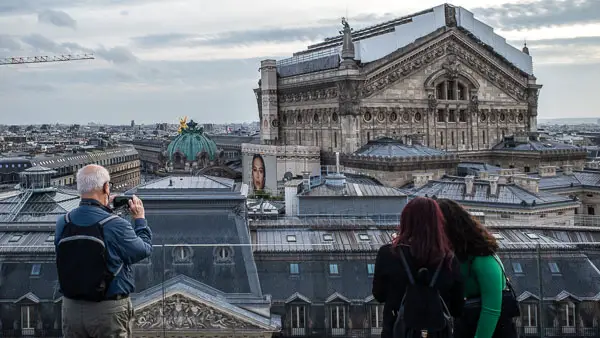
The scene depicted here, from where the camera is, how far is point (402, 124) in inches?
2473

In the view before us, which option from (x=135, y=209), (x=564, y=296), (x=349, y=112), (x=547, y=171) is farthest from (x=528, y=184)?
(x=135, y=209)

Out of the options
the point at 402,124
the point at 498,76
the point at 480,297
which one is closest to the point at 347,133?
the point at 402,124

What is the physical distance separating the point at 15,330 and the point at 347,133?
45.5 m

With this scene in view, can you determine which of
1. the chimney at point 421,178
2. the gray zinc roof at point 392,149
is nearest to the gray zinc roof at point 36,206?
the gray zinc roof at point 392,149

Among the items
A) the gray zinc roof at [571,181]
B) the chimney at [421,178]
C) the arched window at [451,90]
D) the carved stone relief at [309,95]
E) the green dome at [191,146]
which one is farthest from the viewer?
the green dome at [191,146]

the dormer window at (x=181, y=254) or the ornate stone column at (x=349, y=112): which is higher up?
the ornate stone column at (x=349, y=112)

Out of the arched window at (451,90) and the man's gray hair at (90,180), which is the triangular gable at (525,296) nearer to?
the man's gray hair at (90,180)

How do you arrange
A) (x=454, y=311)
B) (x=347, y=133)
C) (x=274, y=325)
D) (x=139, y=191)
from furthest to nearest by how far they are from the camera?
(x=347, y=133), (x=139, y=191), (x=274, y=325), (x=454, y=311)

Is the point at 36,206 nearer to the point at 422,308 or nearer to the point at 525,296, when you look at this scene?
the point at 525,296

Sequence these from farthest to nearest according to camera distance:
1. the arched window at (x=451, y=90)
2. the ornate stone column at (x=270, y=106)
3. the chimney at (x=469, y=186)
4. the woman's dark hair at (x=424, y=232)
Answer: the ornate stone column at (x=270, y=106), the arched window at (x=451, y=90), the chimney at (x=469, y=186), the woman's dark hair at (x=424, y=232)

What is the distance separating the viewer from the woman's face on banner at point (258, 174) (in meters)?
67.0

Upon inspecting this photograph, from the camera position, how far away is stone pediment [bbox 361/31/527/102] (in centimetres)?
6119

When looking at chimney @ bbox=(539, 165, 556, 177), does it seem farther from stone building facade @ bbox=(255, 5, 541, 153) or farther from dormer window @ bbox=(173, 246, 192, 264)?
dormer window @ bbox=(173, 246, 192, 264)

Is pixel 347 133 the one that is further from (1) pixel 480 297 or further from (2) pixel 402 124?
(1) pixel 480 297
